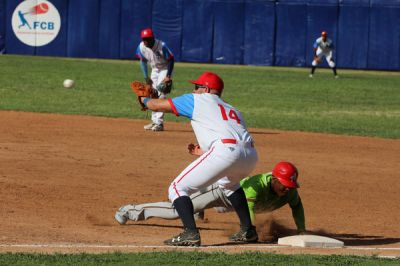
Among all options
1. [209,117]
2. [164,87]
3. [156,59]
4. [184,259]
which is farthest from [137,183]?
[156,59]

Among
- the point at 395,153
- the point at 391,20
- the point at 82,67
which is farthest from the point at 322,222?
the point at 391,20

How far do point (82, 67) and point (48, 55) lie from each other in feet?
17.9

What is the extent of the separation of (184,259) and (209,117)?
1454 mm

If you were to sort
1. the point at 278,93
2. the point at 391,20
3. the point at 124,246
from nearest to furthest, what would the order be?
the point at 124,246 < the point at 278,93 < the point at 391,20

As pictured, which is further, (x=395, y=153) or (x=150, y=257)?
(x=395, y=153)

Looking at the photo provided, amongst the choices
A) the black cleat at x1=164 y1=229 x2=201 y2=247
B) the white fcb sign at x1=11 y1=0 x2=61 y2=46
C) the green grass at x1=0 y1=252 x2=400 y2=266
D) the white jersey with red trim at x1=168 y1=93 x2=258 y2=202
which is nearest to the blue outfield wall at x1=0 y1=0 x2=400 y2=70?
the white fcb sign at x1=11 y1=0 x2=61 y2=46

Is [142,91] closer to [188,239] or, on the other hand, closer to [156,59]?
[188,239]

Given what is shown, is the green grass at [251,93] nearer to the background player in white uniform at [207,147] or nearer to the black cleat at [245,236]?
the black cleat at [245,236]

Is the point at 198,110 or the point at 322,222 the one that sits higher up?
the point at 198,110

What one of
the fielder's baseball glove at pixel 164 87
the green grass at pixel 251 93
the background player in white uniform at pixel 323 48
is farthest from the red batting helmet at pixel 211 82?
the background player in white uniform at pixel 323 48

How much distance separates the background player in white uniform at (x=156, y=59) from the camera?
53.6ft

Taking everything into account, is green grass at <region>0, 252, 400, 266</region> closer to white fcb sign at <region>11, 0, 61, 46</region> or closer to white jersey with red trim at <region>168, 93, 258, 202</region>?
white jersey with red trim at <region>168, 93, 258, 202</region>

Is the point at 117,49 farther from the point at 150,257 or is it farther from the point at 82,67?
the point at 150,257

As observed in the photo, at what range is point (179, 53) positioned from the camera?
36.4m
